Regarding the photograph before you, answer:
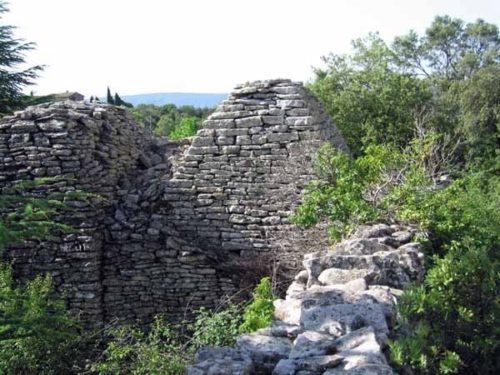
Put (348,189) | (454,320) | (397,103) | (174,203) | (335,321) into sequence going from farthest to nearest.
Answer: (397,103) < (174,203) < (348,189) < (454,320) < (335,321)

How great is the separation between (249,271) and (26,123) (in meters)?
3.45

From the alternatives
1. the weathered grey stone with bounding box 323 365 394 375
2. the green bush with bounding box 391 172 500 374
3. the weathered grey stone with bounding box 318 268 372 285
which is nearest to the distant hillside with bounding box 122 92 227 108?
the weathered grey stone with bounding box 318 268 372 285

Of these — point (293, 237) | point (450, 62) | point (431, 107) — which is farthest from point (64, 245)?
point (450, 62)

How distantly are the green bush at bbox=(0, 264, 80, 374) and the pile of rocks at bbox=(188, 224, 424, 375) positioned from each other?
8.95 ft

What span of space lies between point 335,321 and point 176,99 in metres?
44.8

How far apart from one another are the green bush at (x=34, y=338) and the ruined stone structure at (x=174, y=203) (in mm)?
1232

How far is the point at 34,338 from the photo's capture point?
648cm

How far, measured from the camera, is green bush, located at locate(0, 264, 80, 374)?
20.2ft

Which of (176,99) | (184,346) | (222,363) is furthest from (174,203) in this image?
(176,99)

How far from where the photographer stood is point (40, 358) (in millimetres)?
6605


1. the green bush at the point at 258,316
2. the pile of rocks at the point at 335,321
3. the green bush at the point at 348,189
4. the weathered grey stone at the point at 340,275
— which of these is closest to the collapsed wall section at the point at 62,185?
the green bush at the point at 348,189

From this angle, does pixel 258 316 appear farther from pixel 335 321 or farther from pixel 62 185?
pixel 62 185

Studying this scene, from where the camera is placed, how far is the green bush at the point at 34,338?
6145mm

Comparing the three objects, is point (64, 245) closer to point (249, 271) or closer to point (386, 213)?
point (249, 271)
